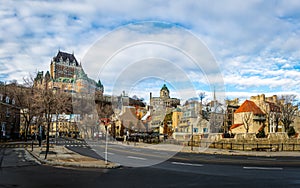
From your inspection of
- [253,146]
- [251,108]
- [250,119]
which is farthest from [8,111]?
[251,108]

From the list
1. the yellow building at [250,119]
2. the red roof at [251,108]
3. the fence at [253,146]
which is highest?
the red roof at [251,108]

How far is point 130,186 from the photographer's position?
11.1 m

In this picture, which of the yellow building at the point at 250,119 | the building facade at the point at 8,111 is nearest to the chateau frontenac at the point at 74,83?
the building facade at the point at 8,111

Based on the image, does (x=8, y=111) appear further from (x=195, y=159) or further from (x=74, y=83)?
(x=195, y=159)

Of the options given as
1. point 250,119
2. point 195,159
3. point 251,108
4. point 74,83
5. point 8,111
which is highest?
point 74,83

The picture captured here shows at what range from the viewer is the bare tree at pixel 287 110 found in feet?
238

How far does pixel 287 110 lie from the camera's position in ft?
242

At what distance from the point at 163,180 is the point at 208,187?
2.31 meters

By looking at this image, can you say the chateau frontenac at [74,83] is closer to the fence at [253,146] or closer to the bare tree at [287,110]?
the fence at [253,146]

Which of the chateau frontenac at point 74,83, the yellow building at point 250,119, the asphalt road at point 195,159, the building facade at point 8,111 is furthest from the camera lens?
the yellow building at point 250,119

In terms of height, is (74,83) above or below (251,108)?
above

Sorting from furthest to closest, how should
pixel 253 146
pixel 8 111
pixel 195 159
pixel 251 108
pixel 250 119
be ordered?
pixel 251 108 < pixel 250 119 < pixel 8 111 < pixel 253 146 < pixel 195 159

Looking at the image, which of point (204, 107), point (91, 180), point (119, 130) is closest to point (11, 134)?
point (119, 130)

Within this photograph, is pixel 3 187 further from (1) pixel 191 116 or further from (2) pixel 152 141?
(2) pixel 152 141
